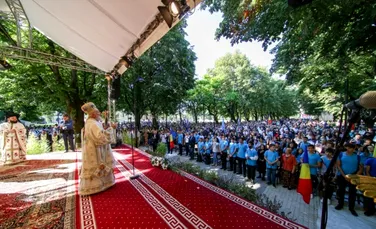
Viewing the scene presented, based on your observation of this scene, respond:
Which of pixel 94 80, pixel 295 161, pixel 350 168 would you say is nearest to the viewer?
pixel 350 168

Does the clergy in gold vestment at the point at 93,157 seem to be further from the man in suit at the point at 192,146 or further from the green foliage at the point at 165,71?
the green foliage at the point at 165,71

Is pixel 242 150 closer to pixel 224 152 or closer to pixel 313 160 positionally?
pixel 224 152

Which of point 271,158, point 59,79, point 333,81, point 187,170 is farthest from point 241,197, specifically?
point 59,79

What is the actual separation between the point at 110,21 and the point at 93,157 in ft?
10.6

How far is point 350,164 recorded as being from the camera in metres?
5.25

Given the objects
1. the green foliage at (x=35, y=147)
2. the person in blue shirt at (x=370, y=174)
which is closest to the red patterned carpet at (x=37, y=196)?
the green foliage at (x=35, y=147)

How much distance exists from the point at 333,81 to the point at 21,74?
1842cm

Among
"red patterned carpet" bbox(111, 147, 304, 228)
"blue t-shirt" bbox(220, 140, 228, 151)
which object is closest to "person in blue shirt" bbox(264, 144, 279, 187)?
"blue t-shirt" bbox(220, 140, 228, 151)

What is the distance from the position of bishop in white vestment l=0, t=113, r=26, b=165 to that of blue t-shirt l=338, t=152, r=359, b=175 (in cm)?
1205

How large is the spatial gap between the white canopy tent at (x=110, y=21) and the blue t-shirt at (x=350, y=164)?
558cm

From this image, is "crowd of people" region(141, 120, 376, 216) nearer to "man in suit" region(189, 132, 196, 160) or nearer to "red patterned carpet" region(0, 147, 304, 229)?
"man in suit" region(189, 132, 196, 160)

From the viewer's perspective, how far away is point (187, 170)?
23.6 feet

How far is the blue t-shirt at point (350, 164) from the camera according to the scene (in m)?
5.21

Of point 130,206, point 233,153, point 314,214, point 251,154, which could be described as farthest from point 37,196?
point 233,153
